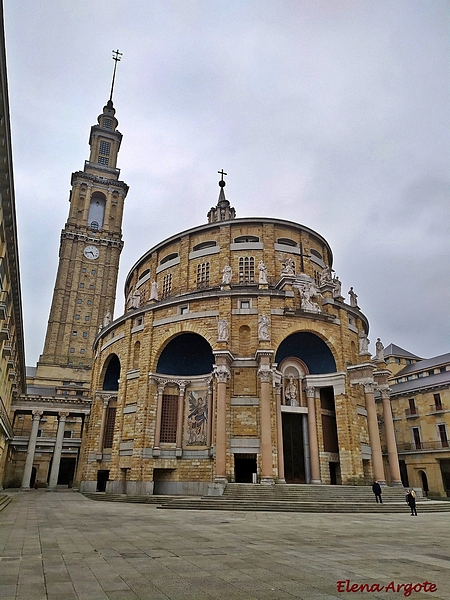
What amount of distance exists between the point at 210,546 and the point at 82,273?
7567 centimetres

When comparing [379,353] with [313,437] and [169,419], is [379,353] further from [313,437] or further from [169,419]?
[169,419]

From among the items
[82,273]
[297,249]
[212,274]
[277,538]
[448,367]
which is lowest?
[277,538]

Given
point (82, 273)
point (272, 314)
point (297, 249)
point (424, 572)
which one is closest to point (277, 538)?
point (424, 572)

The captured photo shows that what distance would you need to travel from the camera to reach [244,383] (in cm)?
2967

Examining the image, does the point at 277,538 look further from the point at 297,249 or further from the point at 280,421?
the point at 297,249

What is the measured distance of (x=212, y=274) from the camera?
3612 cm

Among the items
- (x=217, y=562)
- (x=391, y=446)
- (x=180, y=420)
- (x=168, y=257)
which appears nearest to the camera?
(x=217, y=562)

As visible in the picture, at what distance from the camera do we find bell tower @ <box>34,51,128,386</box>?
71562mm

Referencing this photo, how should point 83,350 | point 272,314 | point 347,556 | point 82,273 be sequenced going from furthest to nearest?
point 82,273 < point 83,350 < point 272,314 < point 347,556

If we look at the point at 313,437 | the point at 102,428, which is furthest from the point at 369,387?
the point at 102,428

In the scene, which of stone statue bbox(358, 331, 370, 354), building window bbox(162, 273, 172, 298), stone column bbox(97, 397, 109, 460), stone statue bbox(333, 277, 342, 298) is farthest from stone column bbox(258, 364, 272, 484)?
stone column bbox(97, 397, 109, 460)

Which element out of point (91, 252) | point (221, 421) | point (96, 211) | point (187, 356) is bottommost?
point (221, 421)

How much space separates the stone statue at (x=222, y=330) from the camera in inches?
→ 1142

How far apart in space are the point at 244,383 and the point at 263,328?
13.7ft
